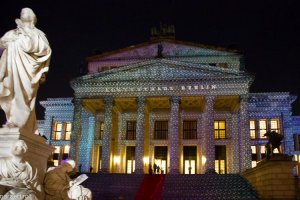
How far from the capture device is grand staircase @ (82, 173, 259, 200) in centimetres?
1875

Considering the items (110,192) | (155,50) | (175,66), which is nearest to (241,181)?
(110,192)

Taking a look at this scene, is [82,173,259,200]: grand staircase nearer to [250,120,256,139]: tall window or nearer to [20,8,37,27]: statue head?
[250,120,256,139]: tall window

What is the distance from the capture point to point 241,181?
871 inches

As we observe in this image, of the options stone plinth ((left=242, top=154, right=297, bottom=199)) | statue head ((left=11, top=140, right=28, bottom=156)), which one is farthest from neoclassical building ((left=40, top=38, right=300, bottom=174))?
statue head ((left=11, top=140, right=28, bottom=156))

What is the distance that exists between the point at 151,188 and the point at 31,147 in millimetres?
17784

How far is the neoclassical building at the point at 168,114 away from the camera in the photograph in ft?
97.0

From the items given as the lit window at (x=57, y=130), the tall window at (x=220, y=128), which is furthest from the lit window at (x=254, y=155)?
the lit window at (x=57, y=130)

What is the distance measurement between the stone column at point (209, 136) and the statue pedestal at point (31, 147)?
2442cm

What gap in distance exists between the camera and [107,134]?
99.3 feet

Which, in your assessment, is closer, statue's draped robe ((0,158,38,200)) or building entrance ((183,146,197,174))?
statue's draped robe ((0,158,38,200))

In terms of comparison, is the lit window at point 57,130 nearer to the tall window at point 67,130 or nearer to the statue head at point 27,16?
the tall window at point 67,130

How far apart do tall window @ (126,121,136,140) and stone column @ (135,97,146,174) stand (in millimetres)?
4942

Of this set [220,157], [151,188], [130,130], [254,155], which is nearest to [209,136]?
[220,157]

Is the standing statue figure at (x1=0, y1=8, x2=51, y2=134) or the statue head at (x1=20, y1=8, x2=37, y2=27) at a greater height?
the statue head at (x1=20, y1=8, x2=37, y2=27)
